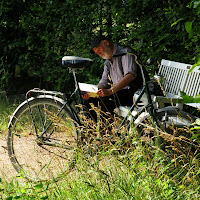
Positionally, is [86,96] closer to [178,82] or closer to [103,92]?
[103,92]

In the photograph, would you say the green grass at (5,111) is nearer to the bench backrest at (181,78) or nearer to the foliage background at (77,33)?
the foliage background at (77,33)

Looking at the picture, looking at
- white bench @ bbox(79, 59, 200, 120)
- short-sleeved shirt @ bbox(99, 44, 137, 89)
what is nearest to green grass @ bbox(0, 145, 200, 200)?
white bench @ bbox(79, 59, 200, 120)

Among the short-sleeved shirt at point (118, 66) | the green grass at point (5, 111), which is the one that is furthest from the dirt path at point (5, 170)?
the short-sleeved shirt at point (118, 66)

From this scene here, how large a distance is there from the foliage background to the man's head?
846mm

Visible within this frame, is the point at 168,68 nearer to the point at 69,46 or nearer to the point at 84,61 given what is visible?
the point at 84,61

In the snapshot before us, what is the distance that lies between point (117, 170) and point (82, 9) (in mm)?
3483

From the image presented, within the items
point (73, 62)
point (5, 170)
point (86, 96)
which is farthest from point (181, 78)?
point (5, 170)

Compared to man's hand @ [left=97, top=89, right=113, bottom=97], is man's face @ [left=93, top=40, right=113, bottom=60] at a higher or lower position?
higher

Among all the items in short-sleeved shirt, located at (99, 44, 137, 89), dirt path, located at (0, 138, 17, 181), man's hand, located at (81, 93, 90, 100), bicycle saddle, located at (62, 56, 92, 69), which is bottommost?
dirt path, located at (0, 138, 17, 181)

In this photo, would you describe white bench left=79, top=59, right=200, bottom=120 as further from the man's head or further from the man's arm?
the man's head

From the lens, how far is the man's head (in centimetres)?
396

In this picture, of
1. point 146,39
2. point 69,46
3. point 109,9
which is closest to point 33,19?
point 69,46

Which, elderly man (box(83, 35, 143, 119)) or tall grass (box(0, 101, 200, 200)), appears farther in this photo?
elderly man (box(83, 35, 143, 119))

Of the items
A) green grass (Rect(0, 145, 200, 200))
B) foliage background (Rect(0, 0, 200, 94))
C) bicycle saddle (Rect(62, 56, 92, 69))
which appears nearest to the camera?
green grass (Rect(0, 145, 200, 200))
